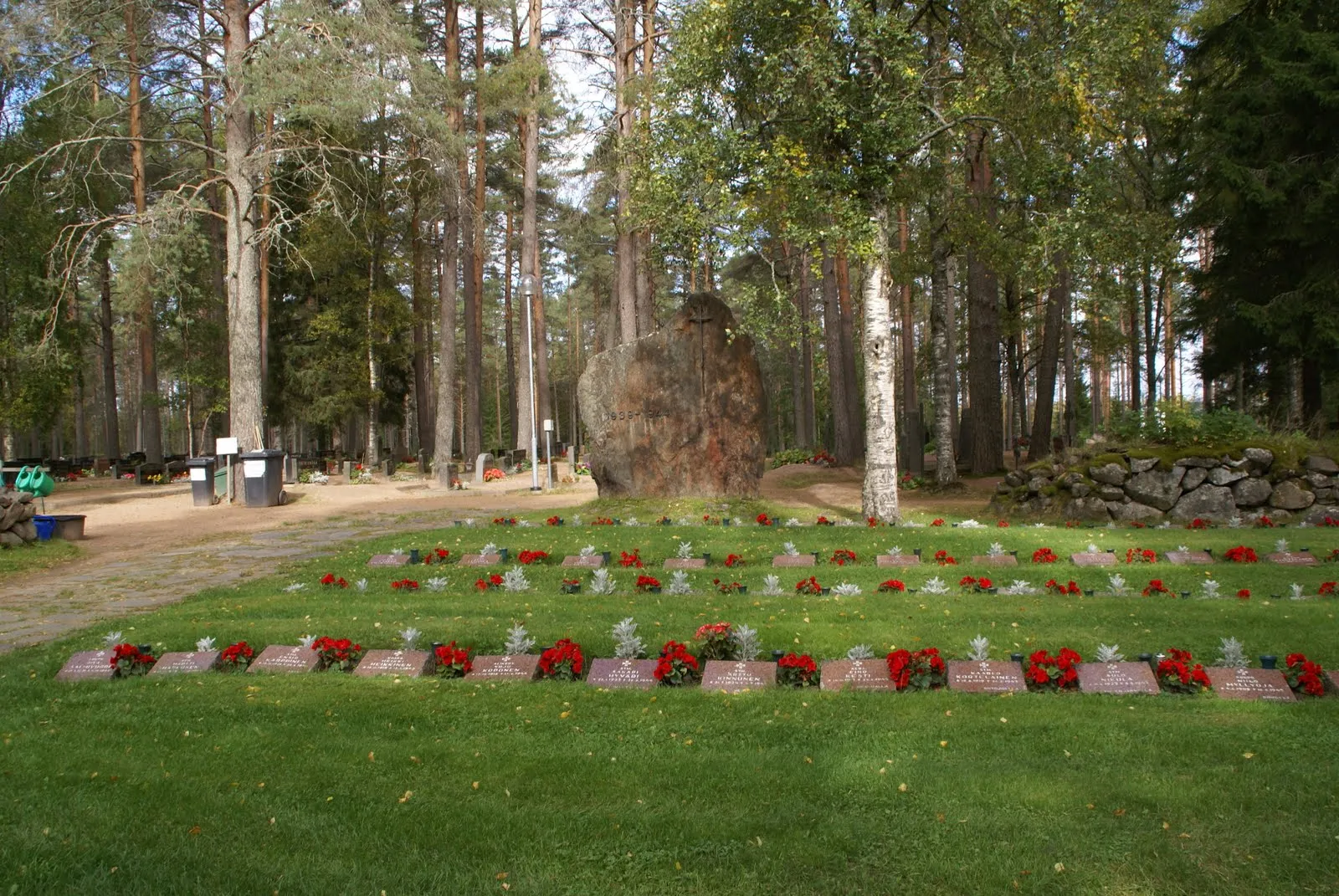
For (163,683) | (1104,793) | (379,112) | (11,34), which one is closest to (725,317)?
(379,112)

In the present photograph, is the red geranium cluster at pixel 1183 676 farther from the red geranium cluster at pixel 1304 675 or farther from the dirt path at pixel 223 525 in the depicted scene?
the dirt path at pixel 223 525

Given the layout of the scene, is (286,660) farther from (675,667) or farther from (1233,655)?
(1233,655)

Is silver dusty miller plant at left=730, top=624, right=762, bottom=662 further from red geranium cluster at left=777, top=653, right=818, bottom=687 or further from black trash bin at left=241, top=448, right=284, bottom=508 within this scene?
black trash bin at left=241, top=448, right=284, bottom=508

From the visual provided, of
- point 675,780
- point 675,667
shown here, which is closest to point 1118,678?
point 675,667

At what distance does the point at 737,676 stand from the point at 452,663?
1755 mm

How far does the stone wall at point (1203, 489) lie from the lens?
1191 centimetres

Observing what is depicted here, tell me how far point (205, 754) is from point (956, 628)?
454 centimetres

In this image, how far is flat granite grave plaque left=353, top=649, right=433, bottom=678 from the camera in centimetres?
562

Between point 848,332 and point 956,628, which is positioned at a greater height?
point 848,332

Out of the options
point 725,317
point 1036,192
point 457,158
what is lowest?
point 725,317

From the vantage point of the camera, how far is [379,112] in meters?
18.0

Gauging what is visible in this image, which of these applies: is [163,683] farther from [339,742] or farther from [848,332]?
[848,332]

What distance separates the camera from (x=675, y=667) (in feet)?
17.6

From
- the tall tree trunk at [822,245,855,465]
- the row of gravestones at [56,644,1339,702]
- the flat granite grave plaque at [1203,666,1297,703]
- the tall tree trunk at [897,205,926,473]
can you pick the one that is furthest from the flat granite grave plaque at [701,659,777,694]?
the tall tree trunk at [822,245,855,465]
